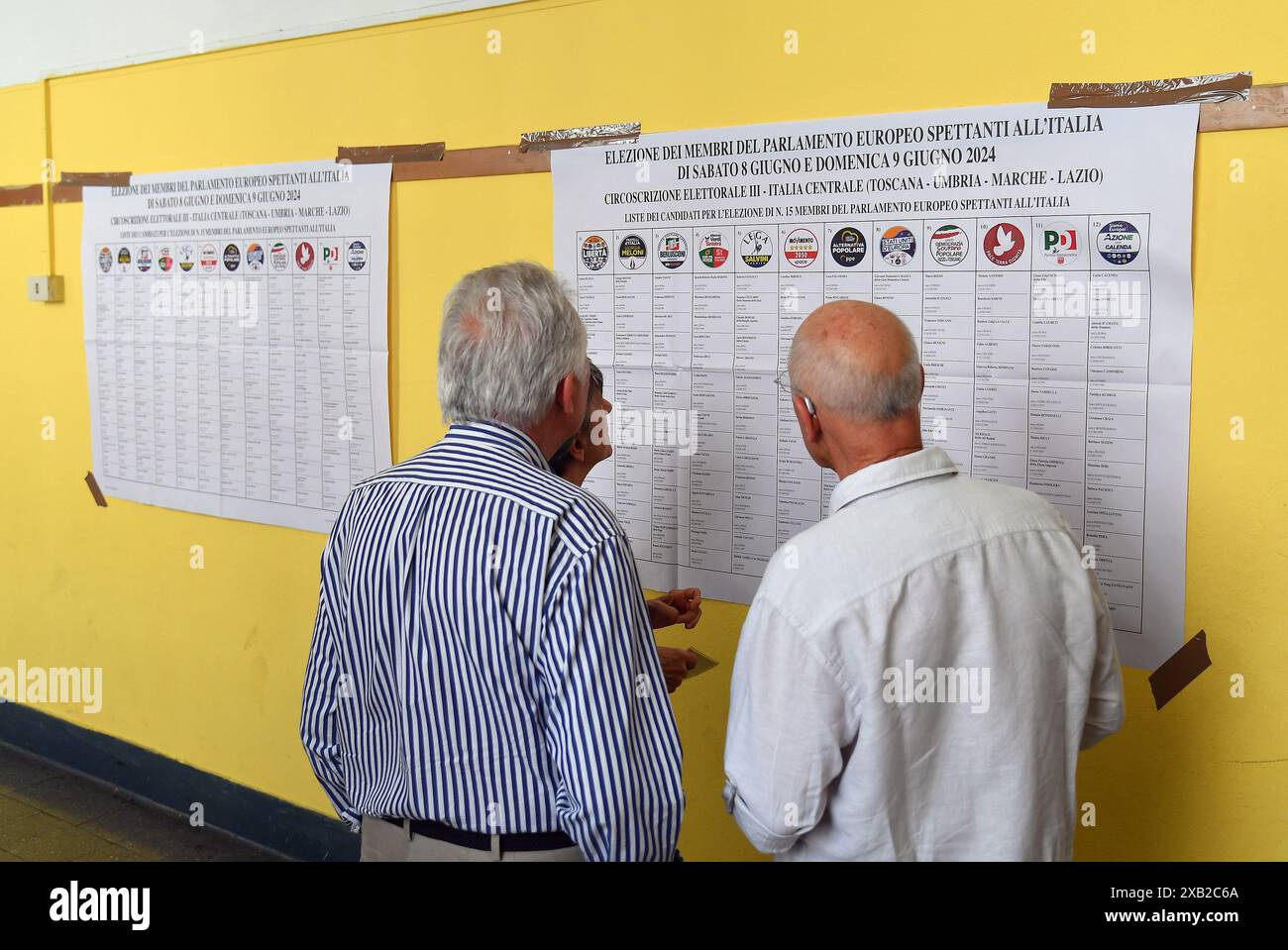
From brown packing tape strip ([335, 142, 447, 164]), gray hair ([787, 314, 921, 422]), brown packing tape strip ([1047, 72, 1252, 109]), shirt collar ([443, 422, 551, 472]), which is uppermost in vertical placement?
brown packing tape strip ([335, 142, 447, 164])

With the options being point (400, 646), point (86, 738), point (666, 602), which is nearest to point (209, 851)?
point (86, 738)

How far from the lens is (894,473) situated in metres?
1.32

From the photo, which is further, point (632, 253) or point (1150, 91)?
point (632, 253)

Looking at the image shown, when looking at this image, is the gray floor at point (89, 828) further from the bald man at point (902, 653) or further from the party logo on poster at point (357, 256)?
the bald man at point (902, 653)

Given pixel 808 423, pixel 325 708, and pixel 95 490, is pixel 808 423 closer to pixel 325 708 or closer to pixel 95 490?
pixel 325 708

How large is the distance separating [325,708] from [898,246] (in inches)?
48.2

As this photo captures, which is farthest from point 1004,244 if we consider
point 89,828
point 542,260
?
point 89,828

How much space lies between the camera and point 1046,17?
66.6 inches

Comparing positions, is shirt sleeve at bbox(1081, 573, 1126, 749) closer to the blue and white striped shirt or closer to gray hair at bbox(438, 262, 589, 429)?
the blue and white striped shirt

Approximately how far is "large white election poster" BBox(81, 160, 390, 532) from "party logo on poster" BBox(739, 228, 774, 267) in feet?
3.22

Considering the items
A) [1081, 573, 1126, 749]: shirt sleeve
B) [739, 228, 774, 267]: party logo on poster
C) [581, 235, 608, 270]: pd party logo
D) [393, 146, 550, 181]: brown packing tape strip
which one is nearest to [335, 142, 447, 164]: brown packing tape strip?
[393, 146, 550, 181]: brown packing tape strip

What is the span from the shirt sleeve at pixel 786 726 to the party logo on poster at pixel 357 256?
5.46 feet

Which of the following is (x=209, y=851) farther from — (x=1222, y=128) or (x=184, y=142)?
(x=1222, y=128)

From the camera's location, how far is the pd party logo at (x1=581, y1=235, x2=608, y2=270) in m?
2.20
